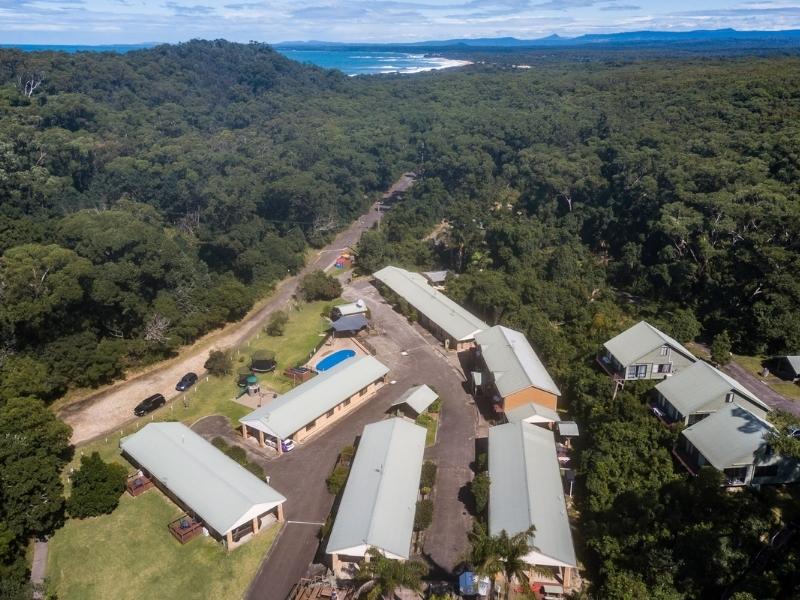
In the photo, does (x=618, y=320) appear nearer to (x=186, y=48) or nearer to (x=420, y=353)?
(x=420, y=353)

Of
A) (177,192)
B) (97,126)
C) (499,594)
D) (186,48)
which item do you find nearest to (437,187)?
(177,192)

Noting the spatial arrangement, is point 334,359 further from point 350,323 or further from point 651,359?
point 651,359

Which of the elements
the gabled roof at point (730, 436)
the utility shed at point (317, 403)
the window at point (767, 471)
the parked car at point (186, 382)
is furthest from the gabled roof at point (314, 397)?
the window at point (767, 471)

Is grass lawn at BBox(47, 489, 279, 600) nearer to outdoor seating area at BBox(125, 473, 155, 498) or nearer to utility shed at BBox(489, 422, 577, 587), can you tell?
outdoor seating area at BBox(125, 473, 155, 498)

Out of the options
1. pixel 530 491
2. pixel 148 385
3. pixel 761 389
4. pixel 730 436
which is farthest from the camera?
pixel 148 385

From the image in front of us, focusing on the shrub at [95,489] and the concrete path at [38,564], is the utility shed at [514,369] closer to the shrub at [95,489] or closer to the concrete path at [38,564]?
the shrub at [95,489]

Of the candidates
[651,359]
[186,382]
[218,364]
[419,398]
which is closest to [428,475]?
[419,398]
